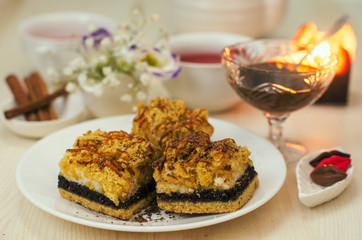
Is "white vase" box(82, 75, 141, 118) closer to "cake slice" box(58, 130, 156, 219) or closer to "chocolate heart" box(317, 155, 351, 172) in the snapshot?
"cake slice" box(58, 130, 156, 219)

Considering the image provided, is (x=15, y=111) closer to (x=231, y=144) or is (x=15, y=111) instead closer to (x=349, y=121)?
(x=231, y=144)

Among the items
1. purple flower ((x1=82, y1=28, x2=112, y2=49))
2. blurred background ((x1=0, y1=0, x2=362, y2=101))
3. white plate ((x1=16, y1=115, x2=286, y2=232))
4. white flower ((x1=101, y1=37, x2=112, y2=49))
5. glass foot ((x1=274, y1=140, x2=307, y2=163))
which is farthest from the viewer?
blurred background ((x1=0, y1=0, x2=362, y2=101))

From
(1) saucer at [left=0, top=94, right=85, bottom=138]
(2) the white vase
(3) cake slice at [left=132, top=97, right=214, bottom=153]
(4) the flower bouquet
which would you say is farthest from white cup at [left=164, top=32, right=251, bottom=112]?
(1) saucer at [left=0, top=94, right=85, bottom=138]

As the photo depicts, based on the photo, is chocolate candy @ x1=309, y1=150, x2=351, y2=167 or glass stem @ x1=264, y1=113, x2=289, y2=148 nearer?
chocolate candy @ x1=309, y1=150, x2=351, y2=167

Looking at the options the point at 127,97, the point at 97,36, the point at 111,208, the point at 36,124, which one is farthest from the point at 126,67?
the point at 111,208

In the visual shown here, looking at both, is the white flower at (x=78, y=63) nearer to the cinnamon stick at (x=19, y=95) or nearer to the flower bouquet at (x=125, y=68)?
the flower bouquet at (x=125, y=68)

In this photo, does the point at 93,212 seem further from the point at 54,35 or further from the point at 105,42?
the point at 54,35
